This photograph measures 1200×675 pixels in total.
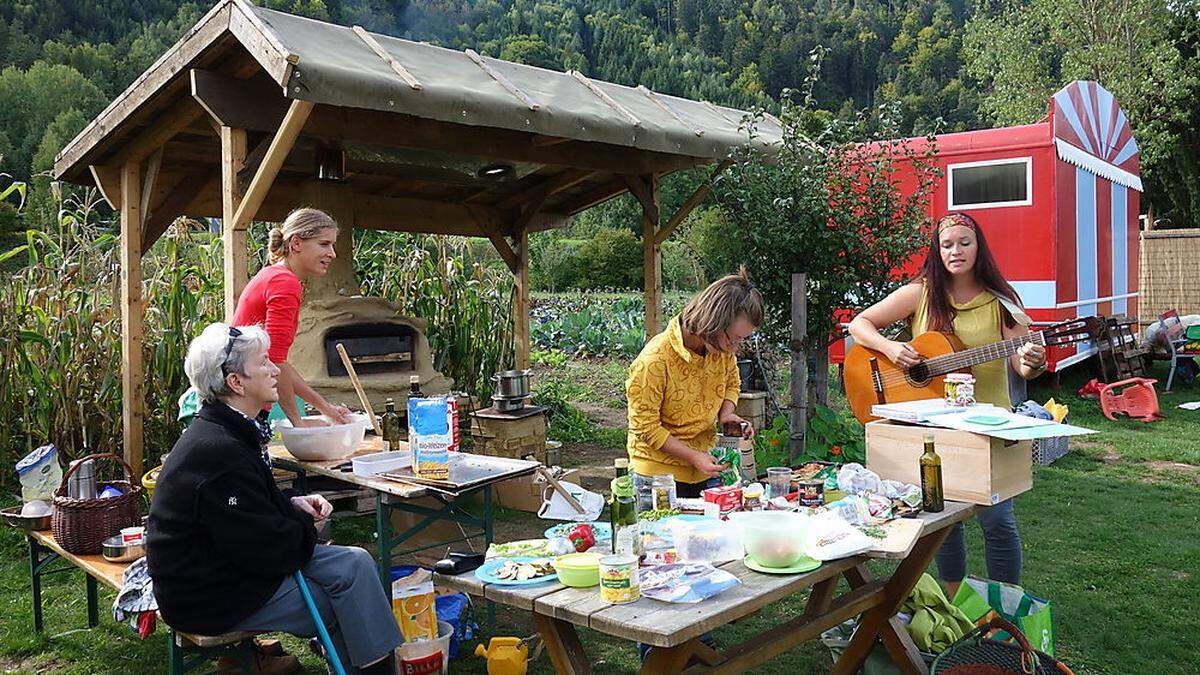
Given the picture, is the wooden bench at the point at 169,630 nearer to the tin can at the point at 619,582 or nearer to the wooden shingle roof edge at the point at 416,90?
the tin can at the point at 619,582

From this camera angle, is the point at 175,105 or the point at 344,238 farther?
the point at 344,238

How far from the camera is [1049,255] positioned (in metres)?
9.75

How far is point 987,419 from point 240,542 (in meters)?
2.45

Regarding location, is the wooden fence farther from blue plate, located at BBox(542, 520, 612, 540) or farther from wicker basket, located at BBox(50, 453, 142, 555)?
wicker basket, located at BBox(50, 453, 142, 555)

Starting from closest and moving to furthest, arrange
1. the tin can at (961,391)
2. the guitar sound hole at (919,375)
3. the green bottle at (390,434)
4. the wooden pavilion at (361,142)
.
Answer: the tin can at (961,391), the guitar sound hole at (919,375), the green bottle at (390,434), the wooden pavilion at (361,142)

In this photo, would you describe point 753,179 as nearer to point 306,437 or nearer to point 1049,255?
point 306,437

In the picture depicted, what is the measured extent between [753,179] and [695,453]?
140 inches

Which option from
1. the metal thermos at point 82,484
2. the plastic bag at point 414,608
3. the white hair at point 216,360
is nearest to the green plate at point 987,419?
the plastic bag at point 414,608

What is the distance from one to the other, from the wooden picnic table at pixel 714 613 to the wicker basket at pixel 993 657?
0.68 feet

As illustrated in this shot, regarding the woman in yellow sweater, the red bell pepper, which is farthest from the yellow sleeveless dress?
the red bell pepper

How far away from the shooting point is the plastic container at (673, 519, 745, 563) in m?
2.59

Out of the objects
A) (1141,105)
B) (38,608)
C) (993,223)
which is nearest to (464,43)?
(1141,105)

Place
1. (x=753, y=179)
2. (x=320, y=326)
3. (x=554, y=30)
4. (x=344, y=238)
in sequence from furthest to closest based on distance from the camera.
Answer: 1. (x=554, y=30)
2. (x=344, y=238)
3. (x=320, y=326)
4. (x=753, y=179)

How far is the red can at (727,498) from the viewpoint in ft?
9.71
